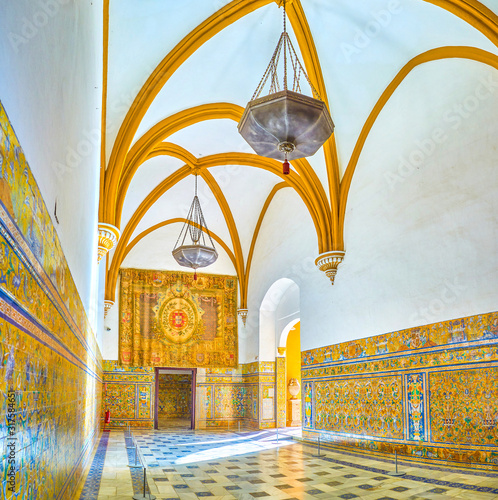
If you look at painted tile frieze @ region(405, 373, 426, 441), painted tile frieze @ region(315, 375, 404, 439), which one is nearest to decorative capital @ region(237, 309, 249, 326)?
painted tile frieze @ region(315, 375, 404, 439)

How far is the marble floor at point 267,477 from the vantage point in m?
5.21

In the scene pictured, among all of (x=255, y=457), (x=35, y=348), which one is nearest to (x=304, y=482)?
(x=255, y=457)

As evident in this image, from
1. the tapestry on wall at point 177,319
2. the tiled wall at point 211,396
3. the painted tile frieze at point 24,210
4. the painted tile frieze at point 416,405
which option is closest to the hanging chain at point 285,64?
the painted tile frieze at point 416,405

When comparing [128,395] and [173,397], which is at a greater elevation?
[128,395]

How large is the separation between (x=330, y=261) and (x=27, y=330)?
866cm

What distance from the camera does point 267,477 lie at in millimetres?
6340

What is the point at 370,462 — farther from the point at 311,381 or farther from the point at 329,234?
the point at 329,234

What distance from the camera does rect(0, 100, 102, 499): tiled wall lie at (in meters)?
1.34

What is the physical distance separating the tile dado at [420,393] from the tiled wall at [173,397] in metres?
10.8

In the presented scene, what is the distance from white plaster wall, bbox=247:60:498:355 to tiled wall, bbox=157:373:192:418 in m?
10.6

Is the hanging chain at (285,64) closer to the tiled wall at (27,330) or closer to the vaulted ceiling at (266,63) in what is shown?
the vaulted ceiling at (266,63)

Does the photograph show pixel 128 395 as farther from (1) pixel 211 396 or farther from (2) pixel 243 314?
(2) pixel 243 314

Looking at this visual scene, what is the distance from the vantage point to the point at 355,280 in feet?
30.9

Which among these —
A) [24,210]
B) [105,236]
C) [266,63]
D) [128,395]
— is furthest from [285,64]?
[128,395]
